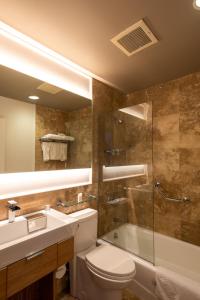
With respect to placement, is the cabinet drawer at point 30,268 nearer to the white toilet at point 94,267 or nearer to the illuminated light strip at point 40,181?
the white toilet at point 94,267

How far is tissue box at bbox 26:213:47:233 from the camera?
5.10 feet

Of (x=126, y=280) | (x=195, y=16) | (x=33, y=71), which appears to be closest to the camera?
(x=195, y=16)

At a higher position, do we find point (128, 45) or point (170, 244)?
point (128, 45)

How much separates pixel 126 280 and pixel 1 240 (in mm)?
1090

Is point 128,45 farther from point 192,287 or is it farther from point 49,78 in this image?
point 192,287

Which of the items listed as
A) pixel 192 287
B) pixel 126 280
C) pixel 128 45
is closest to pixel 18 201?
pixel 126 280

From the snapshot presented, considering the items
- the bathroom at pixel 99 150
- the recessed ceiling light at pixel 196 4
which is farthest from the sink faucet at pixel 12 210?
the recessed ceiling light at pixel 196 4

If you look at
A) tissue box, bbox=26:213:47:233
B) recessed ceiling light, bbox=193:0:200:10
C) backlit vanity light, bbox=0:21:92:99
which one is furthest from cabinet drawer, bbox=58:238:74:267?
recessed ceiling light, bbox=193:0:200:10

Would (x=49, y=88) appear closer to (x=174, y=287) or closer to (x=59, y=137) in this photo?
(x=59, y=137)

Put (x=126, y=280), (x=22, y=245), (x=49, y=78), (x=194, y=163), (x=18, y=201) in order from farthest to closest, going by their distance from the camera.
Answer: (x=194, y=163) → (x=49, y=78) → (x=18, y=201) → (x=126, y=280) → (x=22, y=245)

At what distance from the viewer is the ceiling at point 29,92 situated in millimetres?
1634

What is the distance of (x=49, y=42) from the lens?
171cm

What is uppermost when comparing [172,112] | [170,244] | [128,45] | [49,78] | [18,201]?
[128,45]

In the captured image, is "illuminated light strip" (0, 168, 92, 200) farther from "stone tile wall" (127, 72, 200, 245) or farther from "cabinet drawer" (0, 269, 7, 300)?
"stone tile wall" (127, 72, 200, 245)
